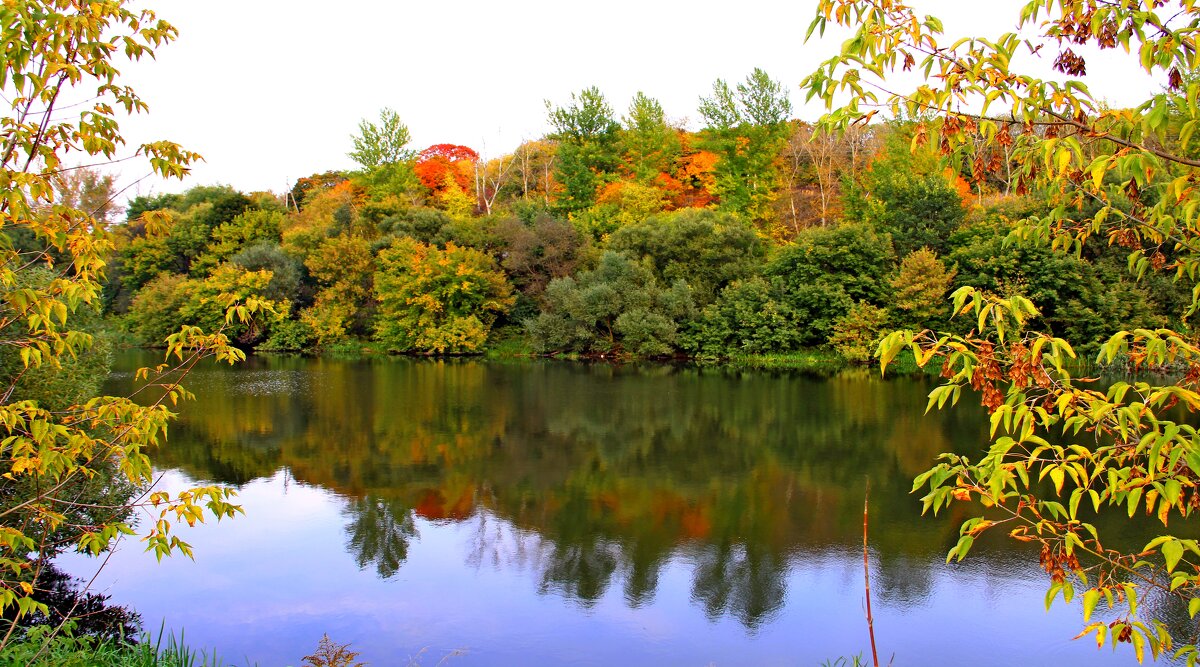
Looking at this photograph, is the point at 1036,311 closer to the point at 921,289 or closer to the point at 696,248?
the point at 921,289

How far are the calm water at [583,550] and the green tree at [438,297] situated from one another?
53.1ft

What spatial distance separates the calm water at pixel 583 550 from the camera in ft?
22.9

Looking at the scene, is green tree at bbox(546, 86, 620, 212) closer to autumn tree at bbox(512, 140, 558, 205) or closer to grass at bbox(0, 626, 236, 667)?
autumn tree at bbox(512, 140, 558, 205)

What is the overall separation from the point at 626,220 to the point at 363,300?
43.4ft

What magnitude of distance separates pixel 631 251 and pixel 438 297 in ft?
28.6

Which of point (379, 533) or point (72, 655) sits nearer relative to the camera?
point (72, 655)

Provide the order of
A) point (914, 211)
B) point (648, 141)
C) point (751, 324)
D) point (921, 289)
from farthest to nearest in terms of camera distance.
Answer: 1. point (648, 141)
2. point (914, 211)
3. point (751, 324)
4. point (921, 289)

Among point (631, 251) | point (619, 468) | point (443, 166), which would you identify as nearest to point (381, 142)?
point (443, 166)

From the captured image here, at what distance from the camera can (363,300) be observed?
38.0 m

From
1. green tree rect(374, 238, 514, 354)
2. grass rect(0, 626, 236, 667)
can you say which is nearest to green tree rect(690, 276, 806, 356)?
green tree rect(374, 238, 514, 354)

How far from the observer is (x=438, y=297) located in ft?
113

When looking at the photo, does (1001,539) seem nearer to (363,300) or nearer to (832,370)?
(832,370)

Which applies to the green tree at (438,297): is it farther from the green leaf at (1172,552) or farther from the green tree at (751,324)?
the green leaf at (1172,552)

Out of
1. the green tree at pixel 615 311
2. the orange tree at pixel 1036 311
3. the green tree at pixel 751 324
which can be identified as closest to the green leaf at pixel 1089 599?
the orange tree at pixel 1036 311
